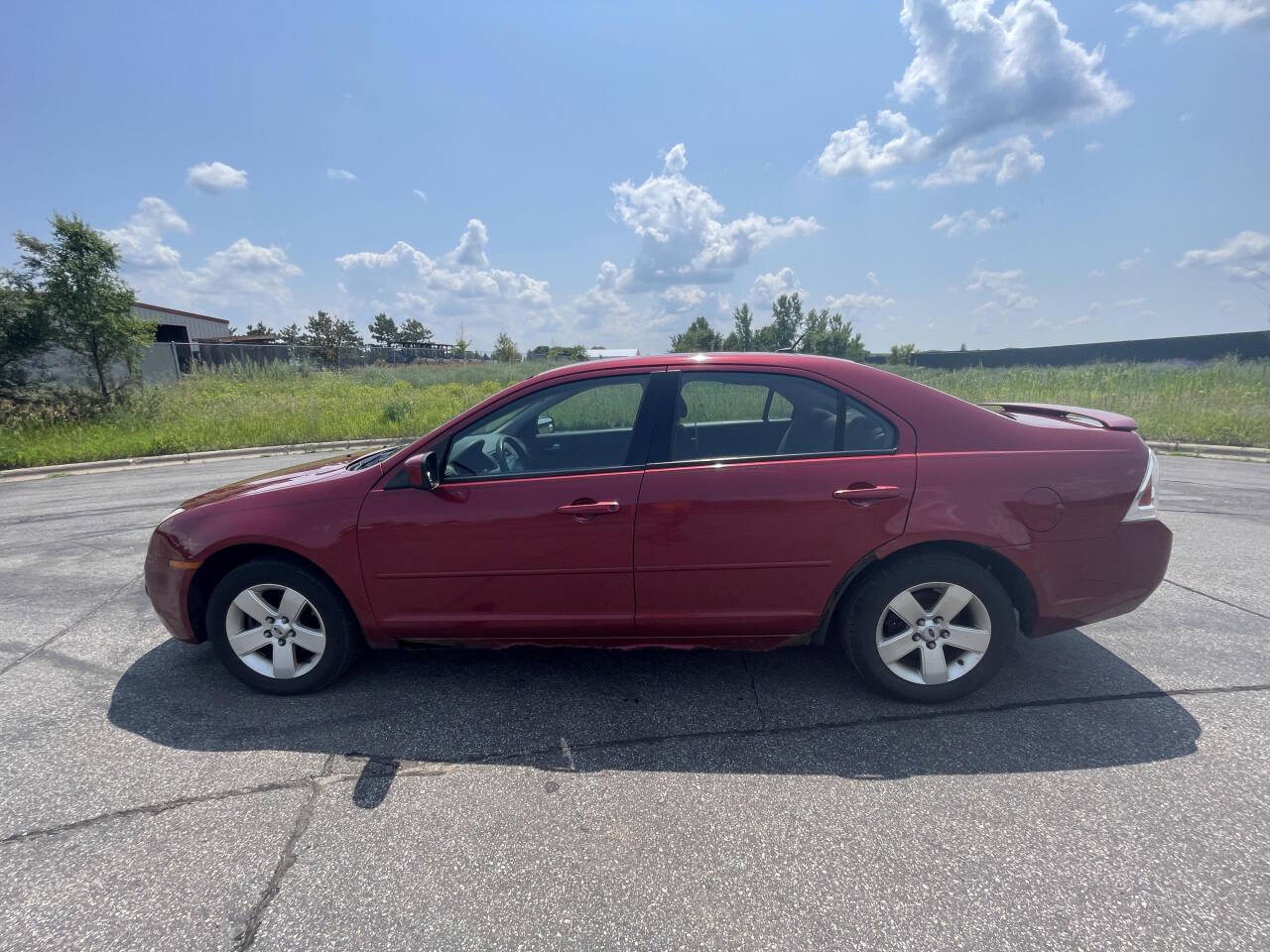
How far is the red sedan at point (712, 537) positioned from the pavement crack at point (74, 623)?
138 centimetres

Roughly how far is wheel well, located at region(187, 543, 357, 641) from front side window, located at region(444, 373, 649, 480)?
0.82 meters

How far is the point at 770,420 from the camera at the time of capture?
3141 millimetres

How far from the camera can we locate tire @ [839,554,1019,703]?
279 cm

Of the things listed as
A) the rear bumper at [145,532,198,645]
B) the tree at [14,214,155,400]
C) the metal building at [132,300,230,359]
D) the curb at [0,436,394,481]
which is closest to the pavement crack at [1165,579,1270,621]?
the rear bumper at [145,532,198,645]

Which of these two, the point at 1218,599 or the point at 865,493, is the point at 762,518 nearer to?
the point at 865,493

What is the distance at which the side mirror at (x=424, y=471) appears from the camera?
9.24 feet

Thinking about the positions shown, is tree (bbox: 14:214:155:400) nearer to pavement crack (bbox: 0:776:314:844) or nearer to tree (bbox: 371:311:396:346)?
pavement crack (bbox: 0:776:314:844)

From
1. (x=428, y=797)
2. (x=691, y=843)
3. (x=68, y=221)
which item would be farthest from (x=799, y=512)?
(x=68, y=221)

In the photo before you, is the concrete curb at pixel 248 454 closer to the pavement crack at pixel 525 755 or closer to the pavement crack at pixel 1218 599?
the pavement crack at pixel 525 755

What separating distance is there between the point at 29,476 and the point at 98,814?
1244 cm

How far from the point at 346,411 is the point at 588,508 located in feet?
51.9

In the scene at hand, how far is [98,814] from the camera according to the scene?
91.4 inches

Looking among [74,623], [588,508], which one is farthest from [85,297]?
[588,508]

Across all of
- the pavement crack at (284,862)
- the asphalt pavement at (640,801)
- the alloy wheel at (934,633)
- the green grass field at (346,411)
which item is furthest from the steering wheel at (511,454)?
the green grass field at (346,411)
